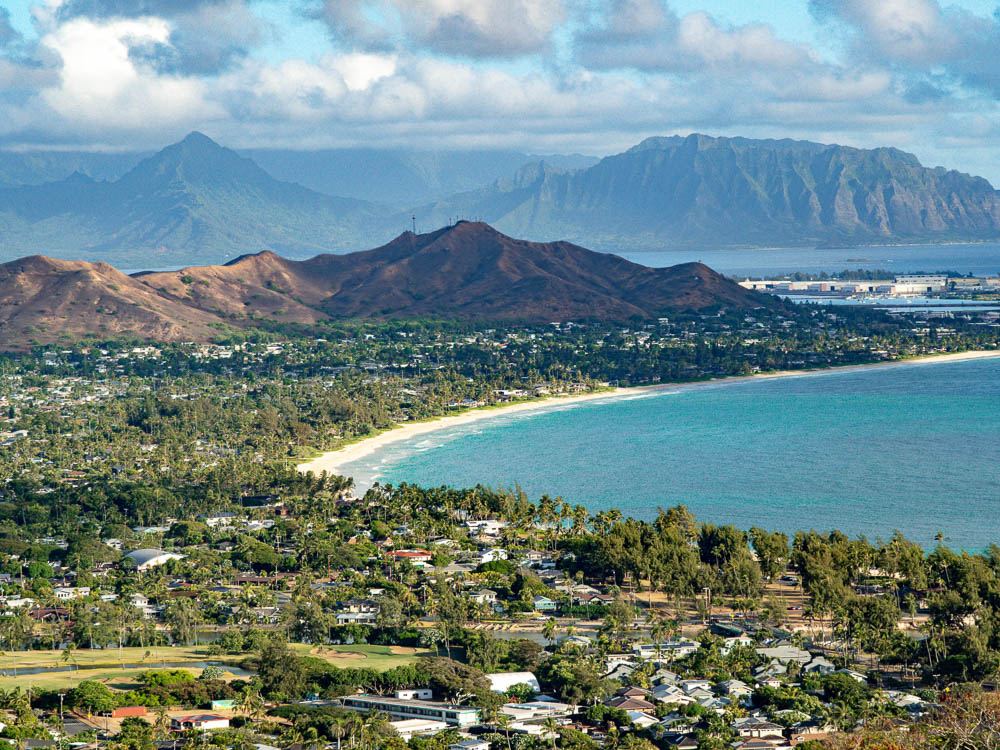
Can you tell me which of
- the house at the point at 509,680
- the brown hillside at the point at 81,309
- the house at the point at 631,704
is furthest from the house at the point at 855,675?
the brown hillside at the point at 81,309

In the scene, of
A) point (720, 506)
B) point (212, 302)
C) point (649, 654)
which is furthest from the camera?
point (212, 302)

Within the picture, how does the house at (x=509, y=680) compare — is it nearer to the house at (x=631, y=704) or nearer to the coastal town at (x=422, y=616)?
the coastal town at (x=422, y=616)

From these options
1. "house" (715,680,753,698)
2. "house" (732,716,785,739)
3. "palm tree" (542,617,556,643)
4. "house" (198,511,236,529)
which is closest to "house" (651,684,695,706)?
"house" (715,680,753,698)

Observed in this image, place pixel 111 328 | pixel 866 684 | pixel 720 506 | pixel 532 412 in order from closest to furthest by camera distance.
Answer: pixel 866 684
pixel 720 506
pixel 532 412
pixel 111 328

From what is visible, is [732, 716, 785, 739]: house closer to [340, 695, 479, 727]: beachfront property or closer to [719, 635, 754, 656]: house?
[719, 635, 754, 656]: house

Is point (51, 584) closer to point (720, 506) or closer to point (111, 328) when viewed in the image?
point (720, 506)

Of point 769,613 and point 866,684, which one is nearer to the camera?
point 866,684

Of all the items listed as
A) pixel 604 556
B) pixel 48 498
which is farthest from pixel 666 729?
pixel 48 498
